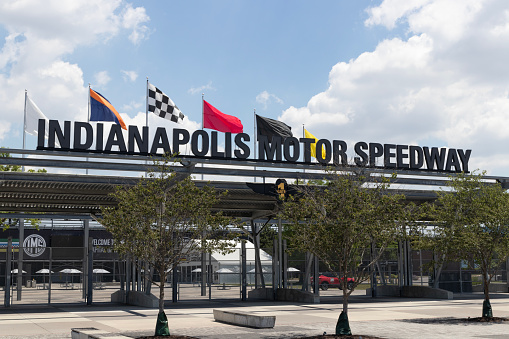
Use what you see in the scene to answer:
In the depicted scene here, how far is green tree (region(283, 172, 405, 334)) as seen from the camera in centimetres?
1625

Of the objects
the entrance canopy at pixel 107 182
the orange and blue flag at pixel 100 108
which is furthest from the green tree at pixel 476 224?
the orange and blue flag at pixel 100 108

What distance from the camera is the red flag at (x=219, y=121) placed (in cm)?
3328

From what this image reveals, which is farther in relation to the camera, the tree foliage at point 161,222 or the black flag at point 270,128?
the black flag at point 270,128

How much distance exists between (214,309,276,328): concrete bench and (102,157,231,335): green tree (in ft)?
10.5

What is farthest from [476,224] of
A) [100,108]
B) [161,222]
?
[100,108]

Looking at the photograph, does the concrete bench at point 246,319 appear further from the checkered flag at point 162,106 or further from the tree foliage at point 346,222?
the checkered flag at point 162,106

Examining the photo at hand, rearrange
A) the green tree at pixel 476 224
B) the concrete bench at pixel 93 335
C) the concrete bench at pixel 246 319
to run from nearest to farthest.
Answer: the concrete bench at pixel 93 335
the concrete bench at pixel 246 319
the green tree at pixel 476 224

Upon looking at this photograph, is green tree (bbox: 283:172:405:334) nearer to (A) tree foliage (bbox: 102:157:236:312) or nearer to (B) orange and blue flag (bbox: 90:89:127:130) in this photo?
(A) tree foliage (bbox: 102:157:236:312)

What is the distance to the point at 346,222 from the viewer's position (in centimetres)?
1608

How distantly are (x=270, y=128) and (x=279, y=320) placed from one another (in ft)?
49.0

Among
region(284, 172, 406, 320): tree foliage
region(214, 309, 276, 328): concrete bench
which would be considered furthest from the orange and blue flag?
region(284, 172, 406, 320): tree foliage

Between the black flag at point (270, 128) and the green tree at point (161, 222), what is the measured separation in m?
17.5

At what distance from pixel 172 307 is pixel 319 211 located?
1301 cm

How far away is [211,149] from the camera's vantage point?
3019 cm
